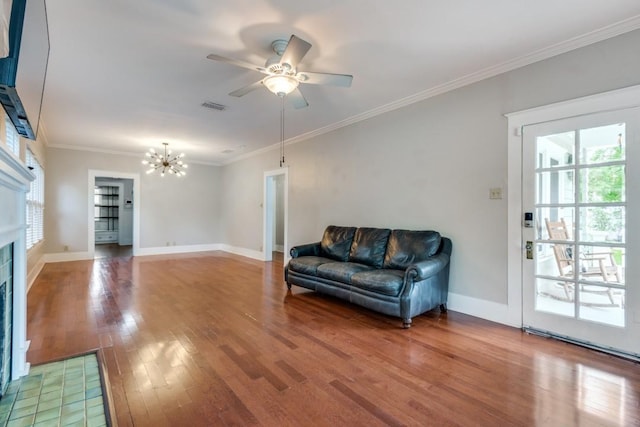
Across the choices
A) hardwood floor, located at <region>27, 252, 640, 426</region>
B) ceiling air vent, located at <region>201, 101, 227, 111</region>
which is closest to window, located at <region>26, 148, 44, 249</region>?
hardwood floor, located at <region>27, 252, 640, 426</region>

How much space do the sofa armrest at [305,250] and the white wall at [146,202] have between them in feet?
17.2

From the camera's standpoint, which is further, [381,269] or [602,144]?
[381,269]

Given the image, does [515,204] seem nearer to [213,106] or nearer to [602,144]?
[602,144]

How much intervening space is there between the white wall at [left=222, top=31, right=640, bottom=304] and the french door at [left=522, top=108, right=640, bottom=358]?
0.27 metres

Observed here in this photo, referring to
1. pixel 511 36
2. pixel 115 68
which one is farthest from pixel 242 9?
pixel 511 36

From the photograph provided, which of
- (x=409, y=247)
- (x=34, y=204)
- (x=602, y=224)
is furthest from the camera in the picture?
(x=34, y=204)

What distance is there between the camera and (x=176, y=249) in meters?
8.46

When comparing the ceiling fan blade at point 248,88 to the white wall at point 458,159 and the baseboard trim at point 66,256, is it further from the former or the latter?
the baseboard trim at point 66,256

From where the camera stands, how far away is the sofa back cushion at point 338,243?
4.43 metres

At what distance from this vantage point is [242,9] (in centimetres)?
227

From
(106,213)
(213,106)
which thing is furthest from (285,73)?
(106,213)

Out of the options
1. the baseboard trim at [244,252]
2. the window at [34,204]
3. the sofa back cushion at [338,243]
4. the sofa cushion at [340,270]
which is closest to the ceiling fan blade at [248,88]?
the sofa cushion at [340,270]

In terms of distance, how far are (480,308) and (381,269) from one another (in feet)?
3.76

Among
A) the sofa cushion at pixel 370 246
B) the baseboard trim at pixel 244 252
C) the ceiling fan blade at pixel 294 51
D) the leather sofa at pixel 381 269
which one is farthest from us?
the baseboard trim at pixel 244 252
